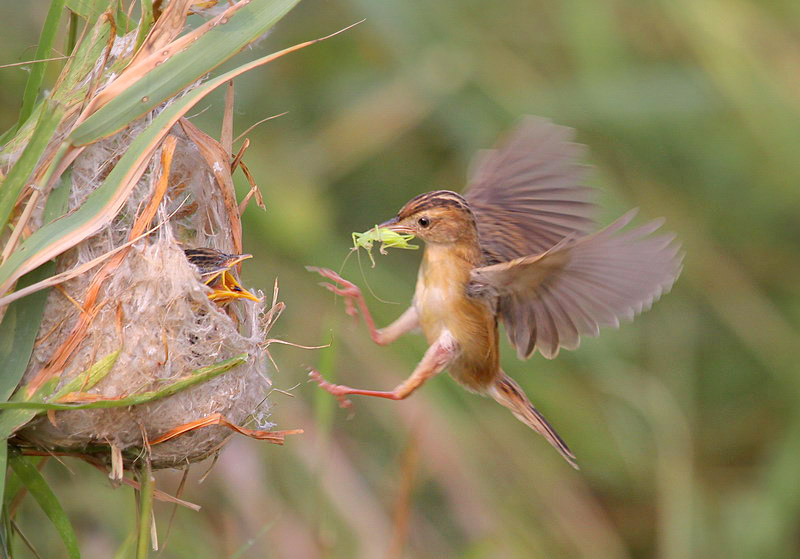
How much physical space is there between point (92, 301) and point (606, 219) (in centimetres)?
378

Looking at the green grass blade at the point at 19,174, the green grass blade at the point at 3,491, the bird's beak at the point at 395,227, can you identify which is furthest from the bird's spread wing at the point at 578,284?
the green grass blade at the point at 3,491

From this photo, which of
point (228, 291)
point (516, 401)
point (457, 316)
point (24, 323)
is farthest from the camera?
point (516, 401)

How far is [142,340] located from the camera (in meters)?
2.57

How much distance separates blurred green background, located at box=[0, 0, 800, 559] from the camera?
230 inches

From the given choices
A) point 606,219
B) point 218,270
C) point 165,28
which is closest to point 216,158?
point 218,270

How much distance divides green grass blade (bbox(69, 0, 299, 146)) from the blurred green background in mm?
3178

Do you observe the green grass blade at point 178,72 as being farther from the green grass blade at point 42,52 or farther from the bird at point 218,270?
the bird at point 218,270

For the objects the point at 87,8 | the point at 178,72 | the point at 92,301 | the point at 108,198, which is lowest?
the point at 92,301

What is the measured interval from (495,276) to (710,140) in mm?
3325

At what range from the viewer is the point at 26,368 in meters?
2.44

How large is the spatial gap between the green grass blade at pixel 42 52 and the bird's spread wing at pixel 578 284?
5.09 ft

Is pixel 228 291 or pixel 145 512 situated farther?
pixel 228 291

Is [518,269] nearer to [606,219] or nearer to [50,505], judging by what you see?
[50,505]

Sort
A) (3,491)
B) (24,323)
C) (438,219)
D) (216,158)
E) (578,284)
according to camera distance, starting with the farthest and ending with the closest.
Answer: (438,219), (578,284), (216,158), (24,323), (3,491)
